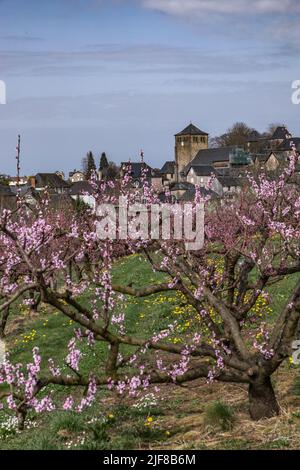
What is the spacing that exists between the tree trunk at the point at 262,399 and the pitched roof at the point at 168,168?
134 metres

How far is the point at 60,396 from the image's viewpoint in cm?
1198

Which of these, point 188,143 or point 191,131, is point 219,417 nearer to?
point 188,143

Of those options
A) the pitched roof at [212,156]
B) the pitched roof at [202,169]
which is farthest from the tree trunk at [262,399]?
the pitched roof at [212,156]

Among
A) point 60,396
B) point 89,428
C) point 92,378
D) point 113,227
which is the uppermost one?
point 113,227

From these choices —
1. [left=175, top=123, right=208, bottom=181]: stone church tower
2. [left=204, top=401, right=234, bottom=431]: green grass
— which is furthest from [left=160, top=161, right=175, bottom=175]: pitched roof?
[left=204, top=401, right=234, bottom=431]: green grass

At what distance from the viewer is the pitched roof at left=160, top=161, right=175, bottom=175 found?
14230cm

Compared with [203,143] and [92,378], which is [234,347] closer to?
[92,378]

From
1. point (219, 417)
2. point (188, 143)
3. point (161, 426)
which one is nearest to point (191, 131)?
point (188, 143)

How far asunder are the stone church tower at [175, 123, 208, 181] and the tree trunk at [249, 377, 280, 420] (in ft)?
461

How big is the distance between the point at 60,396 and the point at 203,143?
143429 mm

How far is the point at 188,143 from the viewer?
150750 mm

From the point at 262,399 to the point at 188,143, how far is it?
144758mm

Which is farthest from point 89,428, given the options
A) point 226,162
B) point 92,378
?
point 226,162

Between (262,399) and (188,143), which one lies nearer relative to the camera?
(262,399)
